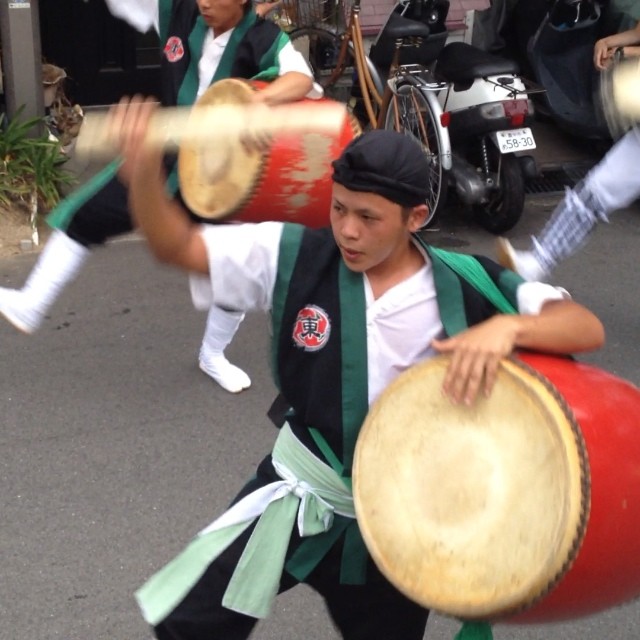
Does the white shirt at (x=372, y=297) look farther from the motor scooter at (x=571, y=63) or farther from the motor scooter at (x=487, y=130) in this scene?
the motor scooter at (x=571, y=63)

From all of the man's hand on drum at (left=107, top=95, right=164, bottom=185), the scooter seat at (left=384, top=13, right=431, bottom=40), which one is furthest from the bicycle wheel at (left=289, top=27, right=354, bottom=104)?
the man's hand on drum at (left=107, top=95, right=164, bottom=185)

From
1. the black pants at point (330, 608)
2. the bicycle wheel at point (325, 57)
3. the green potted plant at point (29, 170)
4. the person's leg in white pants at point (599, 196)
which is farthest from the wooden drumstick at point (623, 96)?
the bicycle wheel at point (325, 57)

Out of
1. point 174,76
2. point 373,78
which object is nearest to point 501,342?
point 174,76

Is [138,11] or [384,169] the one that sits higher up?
[384,169]

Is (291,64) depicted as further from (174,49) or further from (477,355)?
(477,355)

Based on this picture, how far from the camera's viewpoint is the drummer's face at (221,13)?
135 inches

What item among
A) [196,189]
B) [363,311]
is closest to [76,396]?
[196,189]

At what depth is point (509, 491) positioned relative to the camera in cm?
194

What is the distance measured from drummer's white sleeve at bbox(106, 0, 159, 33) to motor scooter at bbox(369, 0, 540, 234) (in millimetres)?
2501

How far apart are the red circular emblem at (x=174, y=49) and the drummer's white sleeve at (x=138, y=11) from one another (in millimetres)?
80

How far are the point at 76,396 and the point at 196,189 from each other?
1749 mm

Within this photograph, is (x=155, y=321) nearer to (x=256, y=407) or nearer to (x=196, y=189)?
(x=256, y=407)

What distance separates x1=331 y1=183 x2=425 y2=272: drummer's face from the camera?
2.04m

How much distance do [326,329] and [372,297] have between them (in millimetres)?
109
